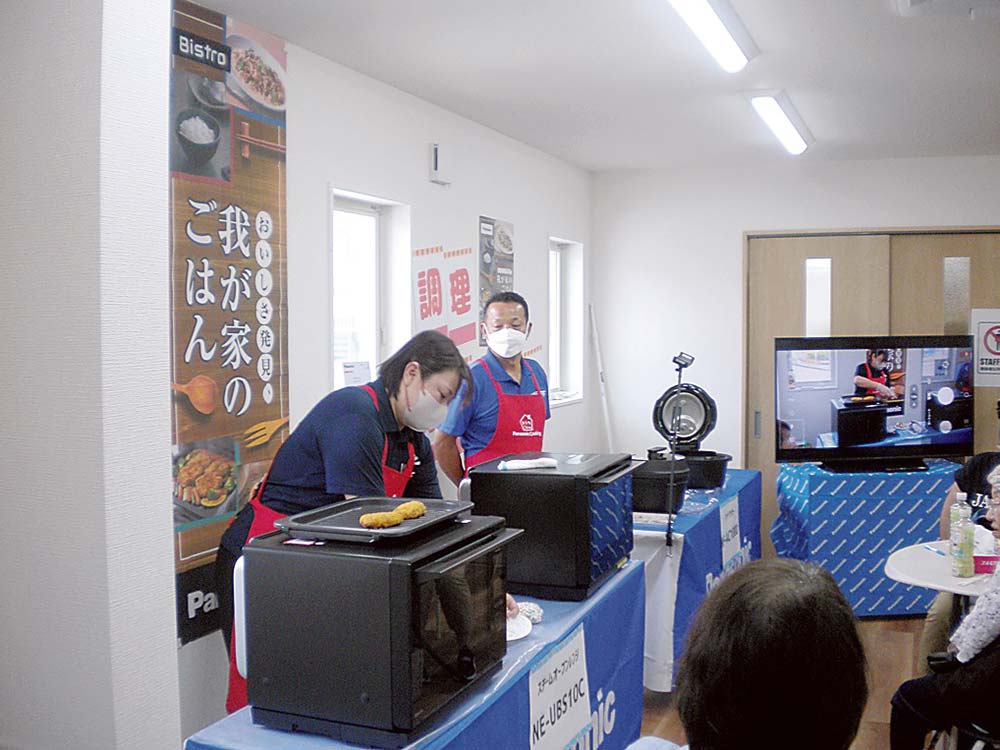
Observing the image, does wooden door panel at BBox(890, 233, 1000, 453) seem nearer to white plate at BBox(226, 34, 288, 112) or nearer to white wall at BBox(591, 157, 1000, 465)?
white wall at BBox(591, 157, 1000, 465)

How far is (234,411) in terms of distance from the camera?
3.07 meters

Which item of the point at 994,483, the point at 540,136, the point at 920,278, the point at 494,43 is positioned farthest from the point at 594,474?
the point at 920,278

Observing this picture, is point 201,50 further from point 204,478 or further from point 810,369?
point 810,369

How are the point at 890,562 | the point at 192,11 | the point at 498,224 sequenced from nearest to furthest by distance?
the point at 192,11 → the point at 890,562 → the point at 498,224

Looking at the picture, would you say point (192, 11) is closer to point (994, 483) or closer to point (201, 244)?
point (201, 244)

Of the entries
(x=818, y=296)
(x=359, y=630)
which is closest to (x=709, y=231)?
(x=818, y=296)

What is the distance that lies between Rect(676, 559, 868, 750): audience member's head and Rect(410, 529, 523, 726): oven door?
60 cm

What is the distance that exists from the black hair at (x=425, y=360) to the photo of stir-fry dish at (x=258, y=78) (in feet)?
3.74

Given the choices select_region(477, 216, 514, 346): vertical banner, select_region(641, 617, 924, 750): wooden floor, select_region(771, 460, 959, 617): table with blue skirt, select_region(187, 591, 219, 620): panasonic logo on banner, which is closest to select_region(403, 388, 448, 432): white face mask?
select_region(187, 591, 219, 620): panasonic logo on banner

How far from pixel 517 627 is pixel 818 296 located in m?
4.58

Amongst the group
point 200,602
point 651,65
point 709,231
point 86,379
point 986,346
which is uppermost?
point 651,65

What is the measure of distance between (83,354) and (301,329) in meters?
1.43

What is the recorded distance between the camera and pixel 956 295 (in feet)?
19.9

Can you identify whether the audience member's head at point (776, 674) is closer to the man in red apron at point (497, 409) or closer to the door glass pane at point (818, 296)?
the man in red apron at point (497, 409)
